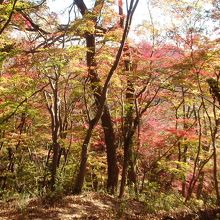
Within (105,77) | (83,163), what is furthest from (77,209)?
(105,77)

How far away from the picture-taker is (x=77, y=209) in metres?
9.86

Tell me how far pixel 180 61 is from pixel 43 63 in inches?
220

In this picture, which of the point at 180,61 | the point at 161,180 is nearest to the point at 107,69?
the point at 180,61

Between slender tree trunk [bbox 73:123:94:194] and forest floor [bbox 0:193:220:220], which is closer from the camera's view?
forest floor [bbox 0:193:220:220]

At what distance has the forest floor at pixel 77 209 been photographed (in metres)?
9.04

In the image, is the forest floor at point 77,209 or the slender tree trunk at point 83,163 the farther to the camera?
the slender tree trunk at point 83,163

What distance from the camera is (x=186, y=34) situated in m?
13.9

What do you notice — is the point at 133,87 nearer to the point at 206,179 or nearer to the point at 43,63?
the point at 43,63

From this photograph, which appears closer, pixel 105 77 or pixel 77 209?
pixel 77 209

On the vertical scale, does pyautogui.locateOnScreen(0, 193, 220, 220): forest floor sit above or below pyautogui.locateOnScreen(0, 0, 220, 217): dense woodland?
below

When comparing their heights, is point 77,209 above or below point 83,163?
below

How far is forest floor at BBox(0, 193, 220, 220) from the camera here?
356 inches

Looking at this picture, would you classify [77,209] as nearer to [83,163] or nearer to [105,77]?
[83,163]

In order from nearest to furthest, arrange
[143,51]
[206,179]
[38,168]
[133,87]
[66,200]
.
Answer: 1. [66,200]
2. [133,87]
3. [143,51]
4. [38,168]
5. [206,179]
